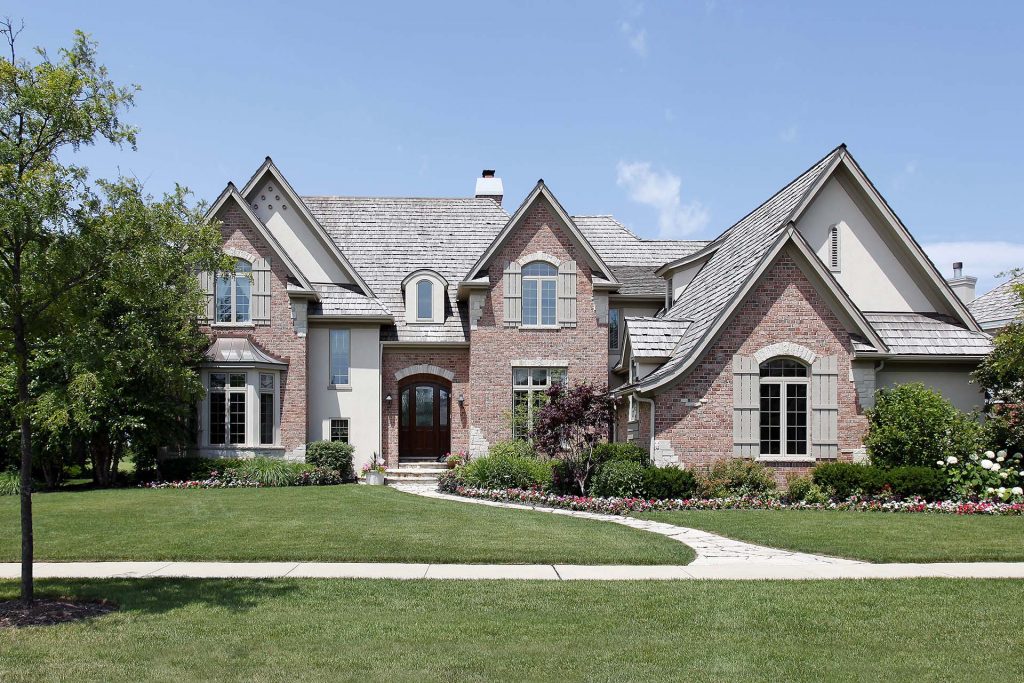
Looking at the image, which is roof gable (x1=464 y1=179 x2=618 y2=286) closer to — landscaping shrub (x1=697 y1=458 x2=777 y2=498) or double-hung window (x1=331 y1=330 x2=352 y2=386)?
double-hung window (x1=331 y1=330 x2=352 y2=386)

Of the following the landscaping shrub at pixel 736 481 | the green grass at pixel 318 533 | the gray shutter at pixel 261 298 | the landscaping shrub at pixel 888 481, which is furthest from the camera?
the gray shutter at pixel 261 298

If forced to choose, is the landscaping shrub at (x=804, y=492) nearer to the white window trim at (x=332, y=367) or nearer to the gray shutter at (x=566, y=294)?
the gray shutter at (x=566, y=294)

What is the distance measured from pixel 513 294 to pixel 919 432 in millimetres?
11366

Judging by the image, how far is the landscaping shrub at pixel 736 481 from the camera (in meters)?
18.6

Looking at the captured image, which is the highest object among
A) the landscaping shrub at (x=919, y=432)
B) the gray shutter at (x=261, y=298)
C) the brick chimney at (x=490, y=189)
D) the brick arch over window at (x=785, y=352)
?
the brick chimney at (x=490, y=189)

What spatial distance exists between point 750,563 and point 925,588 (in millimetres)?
2262

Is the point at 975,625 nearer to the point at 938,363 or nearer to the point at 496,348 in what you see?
the point at 938,363

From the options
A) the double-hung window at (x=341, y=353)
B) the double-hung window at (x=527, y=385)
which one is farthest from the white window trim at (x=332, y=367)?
the double-hung window at (x=527, y=385)

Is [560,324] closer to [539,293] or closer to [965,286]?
[539,293]

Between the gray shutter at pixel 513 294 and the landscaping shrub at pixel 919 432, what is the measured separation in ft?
33.4

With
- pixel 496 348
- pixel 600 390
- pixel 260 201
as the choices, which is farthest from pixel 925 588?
pixel 260 201

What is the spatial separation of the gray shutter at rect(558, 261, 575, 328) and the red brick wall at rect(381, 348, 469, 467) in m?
3.17

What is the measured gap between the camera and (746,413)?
19141 mm

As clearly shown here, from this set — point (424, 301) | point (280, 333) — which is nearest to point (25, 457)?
point (280, 333)
